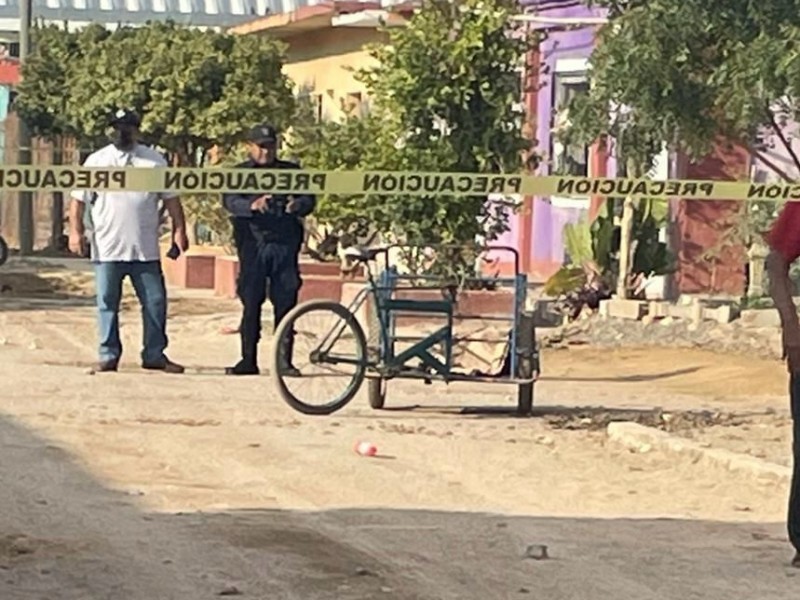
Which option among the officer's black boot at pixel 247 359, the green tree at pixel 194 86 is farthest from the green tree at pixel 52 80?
the officer's black boot at pixel 247 359

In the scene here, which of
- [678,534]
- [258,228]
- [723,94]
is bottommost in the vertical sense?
[678,534]

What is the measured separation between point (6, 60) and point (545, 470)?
2908 centimetres

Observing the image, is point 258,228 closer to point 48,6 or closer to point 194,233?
point 194,233

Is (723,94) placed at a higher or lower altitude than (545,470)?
higher

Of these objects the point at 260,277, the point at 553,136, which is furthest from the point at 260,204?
the point at 553,136

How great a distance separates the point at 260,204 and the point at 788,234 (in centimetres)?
719

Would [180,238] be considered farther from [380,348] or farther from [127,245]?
[380,348]

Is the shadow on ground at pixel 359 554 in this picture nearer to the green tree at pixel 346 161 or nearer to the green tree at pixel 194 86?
the green tree at pixel 346 161

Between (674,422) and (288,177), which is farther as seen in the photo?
(674,422)

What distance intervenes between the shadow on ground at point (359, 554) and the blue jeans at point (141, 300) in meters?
5.15

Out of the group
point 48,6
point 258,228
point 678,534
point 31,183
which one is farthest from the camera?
point 48,6

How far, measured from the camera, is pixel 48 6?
47.9 metres

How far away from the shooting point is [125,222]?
15516 mm

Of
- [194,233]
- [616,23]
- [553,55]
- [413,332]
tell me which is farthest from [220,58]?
[413,332]
